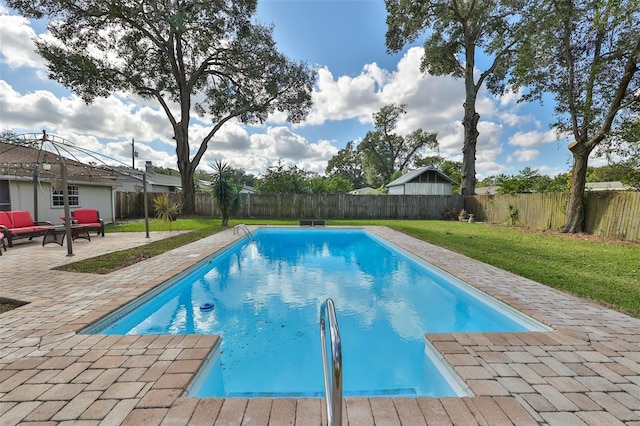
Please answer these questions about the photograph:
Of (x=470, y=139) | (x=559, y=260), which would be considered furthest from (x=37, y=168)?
(x=470, y=139)

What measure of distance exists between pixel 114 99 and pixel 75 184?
20.4 feet

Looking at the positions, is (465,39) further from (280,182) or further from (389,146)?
(389,146)

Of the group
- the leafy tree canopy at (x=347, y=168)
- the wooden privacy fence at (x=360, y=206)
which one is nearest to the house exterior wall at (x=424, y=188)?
the wooden privacy fence at (x=360, y=206)

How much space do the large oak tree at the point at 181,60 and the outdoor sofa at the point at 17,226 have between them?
8.14m

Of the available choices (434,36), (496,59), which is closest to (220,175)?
(434,36)

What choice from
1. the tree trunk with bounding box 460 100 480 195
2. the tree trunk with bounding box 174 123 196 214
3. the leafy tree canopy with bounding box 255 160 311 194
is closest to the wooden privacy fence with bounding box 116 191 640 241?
the tree trunk with bounding box 174 123 196 214

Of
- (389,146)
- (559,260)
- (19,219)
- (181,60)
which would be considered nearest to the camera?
(559,260)

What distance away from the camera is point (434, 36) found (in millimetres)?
16719

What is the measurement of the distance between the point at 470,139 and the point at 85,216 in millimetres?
18950

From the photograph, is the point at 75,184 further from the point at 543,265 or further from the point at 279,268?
the point at 543,265

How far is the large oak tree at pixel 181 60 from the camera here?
12688mm

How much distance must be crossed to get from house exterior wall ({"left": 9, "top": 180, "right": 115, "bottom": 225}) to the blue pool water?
8359mm

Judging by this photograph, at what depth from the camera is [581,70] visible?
9438 mm

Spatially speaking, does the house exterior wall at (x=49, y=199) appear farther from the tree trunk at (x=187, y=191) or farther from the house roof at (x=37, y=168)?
the tree trunk at (x=187, y=191)
